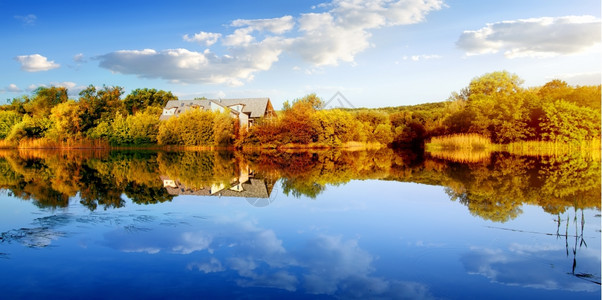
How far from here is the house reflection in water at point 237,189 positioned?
8742 millimetres

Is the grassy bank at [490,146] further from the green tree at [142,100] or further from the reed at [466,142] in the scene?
the green tree at [142,100]

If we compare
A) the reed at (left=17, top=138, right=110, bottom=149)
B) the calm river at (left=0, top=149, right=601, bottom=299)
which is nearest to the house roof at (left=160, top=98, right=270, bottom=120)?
the reed at (left=17, top=138, right=110, bottom=149)

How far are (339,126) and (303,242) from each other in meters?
30.1

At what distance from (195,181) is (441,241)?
7.74 meters

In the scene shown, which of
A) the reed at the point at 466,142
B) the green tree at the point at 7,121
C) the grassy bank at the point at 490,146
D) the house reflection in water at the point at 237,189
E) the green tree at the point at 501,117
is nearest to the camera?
the house reflection in water at the point at 237,189

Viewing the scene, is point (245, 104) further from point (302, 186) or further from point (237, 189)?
point (237, 189)

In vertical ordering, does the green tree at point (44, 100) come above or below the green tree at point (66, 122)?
above

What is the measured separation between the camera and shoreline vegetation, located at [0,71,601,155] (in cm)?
2681

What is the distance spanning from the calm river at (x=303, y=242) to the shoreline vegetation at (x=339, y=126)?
51.6ft

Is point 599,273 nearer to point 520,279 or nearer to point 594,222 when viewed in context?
point 520,279

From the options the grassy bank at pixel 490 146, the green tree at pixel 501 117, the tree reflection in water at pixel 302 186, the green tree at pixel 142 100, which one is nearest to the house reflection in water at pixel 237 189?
the tree reflection in water at pixel 302 186

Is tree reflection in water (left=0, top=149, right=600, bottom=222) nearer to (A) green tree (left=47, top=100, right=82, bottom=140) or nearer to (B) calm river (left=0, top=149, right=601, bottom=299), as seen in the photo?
(B) calm river (left=0, top=149, right=601, bottom=299)

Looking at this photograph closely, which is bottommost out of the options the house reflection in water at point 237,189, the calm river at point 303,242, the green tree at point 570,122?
the calm river at point 303,242

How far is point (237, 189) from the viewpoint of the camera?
995 centimetres
